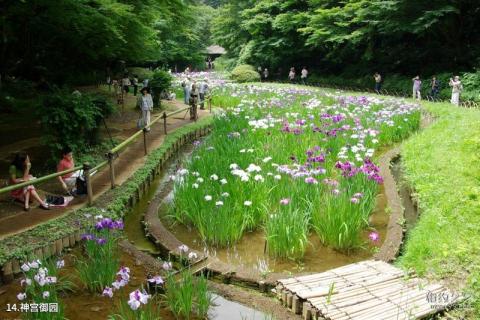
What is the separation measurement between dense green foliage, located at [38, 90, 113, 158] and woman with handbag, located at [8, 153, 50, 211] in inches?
64.8

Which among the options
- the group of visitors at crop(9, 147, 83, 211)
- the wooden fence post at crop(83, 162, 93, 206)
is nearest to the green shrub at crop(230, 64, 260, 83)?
the group of visitors at crop(9, 147, 83, 211)

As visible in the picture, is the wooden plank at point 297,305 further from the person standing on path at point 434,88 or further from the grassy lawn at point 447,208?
the person standing on path at point 434,88

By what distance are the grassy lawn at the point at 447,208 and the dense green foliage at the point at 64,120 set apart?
664 cm

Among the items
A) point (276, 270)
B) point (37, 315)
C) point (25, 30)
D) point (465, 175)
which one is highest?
point (25, 30)

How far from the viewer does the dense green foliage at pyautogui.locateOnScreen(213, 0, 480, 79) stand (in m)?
22.4

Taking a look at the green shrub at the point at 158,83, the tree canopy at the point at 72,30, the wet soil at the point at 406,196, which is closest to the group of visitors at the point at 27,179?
the tree canopy at the point at 72,30

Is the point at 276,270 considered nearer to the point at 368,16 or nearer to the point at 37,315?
the point at 37,315

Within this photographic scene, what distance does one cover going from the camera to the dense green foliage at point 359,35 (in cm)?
2244

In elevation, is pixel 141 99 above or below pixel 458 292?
above

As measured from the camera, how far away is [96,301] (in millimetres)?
4430

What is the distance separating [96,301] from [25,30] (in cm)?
1002

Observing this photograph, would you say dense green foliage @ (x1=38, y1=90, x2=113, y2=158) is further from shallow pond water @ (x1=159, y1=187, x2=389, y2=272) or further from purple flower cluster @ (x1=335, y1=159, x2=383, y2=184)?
purple flower cluster @ (x1=335, y1=159, x2=383, y2=184)

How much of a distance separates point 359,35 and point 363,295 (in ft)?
80.9

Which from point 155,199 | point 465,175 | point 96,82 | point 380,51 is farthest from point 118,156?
point 380,51
